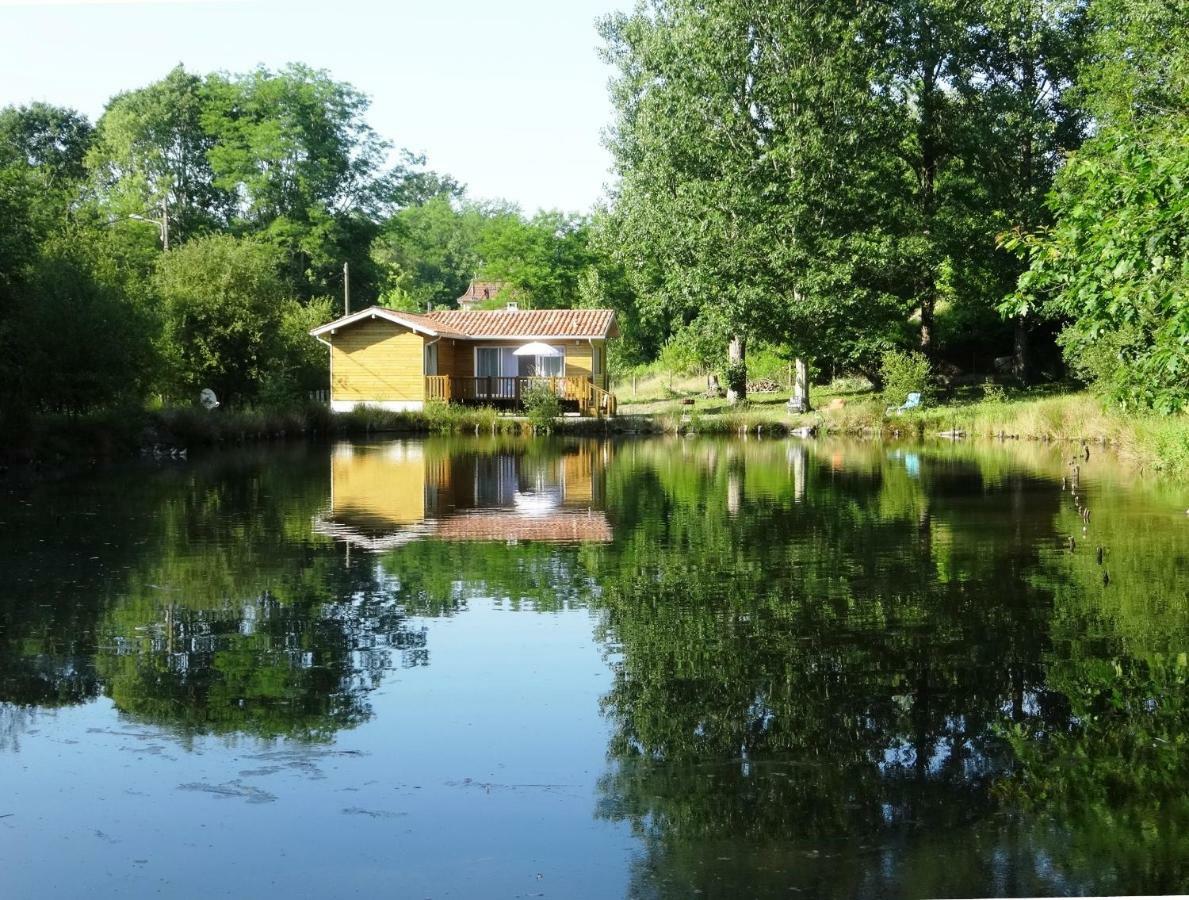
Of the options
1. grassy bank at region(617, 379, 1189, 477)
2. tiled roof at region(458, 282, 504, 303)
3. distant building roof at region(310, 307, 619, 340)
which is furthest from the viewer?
tiled roof at region(458, 282, 504, 303)

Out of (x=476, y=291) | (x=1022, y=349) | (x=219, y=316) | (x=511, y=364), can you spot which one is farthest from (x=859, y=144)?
(x=476, y=291)

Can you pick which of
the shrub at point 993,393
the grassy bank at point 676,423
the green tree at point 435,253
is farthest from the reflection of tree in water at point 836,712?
the green tree at point 435,253

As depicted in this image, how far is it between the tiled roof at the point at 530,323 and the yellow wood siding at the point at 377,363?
4.78 feet

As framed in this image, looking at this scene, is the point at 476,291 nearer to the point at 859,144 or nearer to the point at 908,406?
the point at 859,144

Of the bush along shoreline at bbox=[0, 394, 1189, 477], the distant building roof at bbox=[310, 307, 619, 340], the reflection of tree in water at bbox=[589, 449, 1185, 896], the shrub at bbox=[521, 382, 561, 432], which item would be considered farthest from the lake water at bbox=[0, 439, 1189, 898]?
the distant building roof at bbox=[310, 307, 619, 340]

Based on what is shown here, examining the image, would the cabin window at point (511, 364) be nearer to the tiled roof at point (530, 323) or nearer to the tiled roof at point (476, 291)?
the tiled roof at point (530, 323)

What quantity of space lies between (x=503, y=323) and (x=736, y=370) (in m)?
10.7

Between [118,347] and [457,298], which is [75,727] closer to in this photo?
[118,347]

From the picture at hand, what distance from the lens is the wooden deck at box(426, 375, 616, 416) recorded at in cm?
4656

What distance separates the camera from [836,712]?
838 cm

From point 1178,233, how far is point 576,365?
127 ft

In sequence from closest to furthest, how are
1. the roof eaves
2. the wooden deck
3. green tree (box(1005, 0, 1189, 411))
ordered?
1. green tree (box(1005, 0, 1189, 411))
2. the roof eaves
3. the wooden deck

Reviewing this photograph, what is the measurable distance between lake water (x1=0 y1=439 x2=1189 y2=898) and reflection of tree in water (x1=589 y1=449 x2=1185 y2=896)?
0.10 ft

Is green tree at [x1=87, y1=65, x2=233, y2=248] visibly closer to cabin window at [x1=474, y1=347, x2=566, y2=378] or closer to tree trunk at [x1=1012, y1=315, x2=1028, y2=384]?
cabin window at [x1=474, y1=347, x2=566, y2=378]
